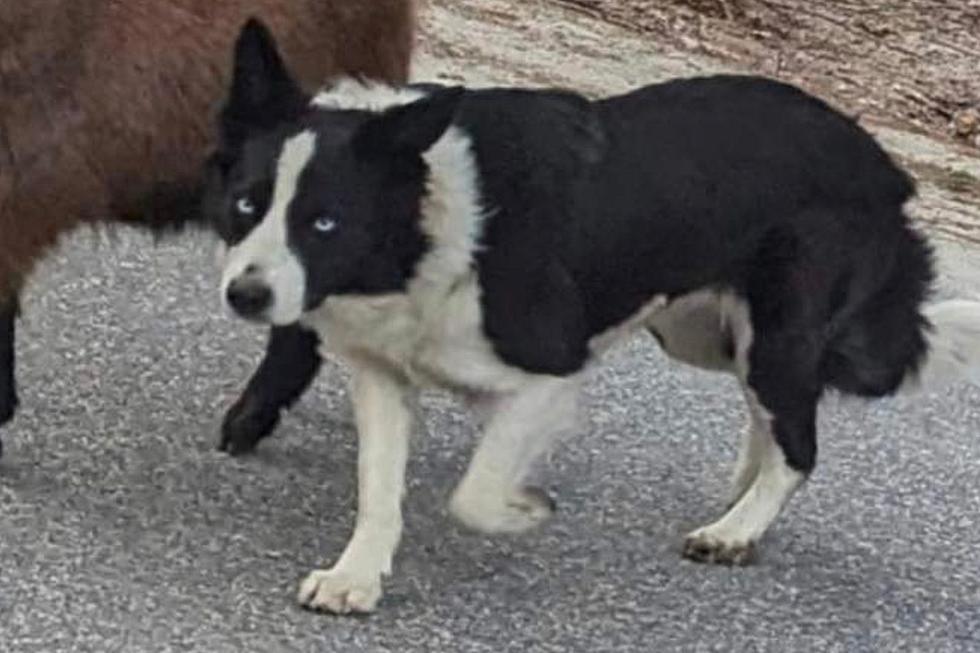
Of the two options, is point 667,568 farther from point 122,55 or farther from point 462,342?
point 122,55

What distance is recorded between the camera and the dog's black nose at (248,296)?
4.96m

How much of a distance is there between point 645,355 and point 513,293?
2219 millimetres

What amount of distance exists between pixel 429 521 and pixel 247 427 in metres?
0.54

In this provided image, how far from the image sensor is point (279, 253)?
504cm

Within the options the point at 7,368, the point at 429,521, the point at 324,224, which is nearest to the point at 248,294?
the point at 324,224

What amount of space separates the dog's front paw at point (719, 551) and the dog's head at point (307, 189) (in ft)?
3.51

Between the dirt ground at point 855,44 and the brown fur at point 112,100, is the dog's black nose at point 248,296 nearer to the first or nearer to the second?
the brown fur at point 112,100

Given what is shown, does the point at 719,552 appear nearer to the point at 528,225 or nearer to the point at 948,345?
the point at 948,345

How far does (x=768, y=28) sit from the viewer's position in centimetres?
1351

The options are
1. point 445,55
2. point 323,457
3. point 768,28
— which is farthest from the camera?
point 768,28

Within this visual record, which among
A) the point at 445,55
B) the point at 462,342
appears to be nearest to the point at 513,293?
the point at 462,342

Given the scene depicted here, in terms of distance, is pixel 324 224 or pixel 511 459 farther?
pixel 511 459

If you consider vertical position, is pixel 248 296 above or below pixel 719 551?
above

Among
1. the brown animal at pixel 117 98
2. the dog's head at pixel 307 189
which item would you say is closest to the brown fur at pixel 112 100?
the brown animal at pixel 117 98
